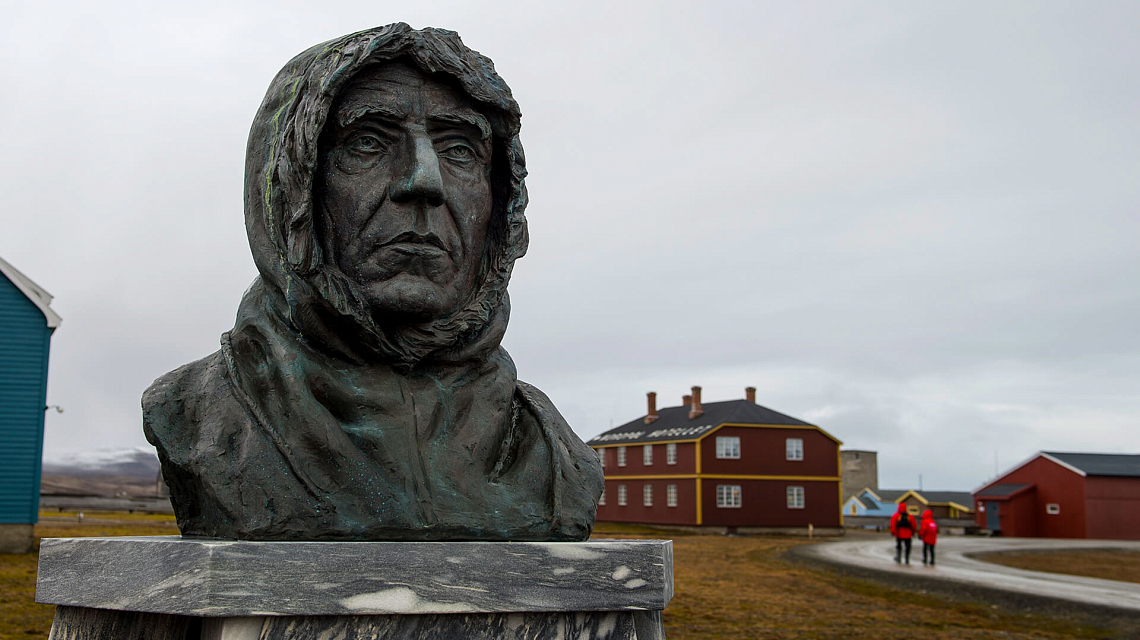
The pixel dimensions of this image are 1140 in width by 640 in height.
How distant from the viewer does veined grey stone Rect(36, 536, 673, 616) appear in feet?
8.14

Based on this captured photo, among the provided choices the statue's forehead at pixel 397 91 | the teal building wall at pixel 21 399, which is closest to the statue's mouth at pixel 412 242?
the statue's forehead at pixel 397 91

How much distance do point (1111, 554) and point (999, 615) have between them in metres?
15.0

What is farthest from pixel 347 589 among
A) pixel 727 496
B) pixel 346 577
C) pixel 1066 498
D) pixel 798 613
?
pixel 1066 498

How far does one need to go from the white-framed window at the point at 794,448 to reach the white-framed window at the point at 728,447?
204 centimetres

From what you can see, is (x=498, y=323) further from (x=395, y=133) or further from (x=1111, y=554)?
(x=1111, y=554)

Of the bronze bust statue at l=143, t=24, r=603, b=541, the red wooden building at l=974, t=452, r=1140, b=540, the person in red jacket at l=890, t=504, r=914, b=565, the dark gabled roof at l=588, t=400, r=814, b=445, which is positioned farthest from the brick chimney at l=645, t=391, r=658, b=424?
the bronze bust statue at l=143, t=24, r=603, b=541

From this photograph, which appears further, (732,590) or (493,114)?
(732,590)

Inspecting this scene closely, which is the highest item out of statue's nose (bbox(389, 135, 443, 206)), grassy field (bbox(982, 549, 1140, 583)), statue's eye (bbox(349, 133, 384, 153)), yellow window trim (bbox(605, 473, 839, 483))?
statue's eye (bbox(349, 133, 384, 153))

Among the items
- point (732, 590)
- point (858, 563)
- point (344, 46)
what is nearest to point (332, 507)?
point (344, 46)

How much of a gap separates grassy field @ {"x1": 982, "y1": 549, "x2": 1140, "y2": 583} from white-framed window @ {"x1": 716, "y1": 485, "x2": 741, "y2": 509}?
1322 cm

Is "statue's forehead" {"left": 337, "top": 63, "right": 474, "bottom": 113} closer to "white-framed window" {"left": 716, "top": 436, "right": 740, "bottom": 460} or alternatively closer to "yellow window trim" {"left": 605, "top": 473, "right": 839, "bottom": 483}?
"yellow window trim" {"left": 605, "top": 473, "right": 839, "bottom": 483}

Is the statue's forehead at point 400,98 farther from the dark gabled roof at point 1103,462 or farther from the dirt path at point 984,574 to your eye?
the dark gabled roof at point 1103,462

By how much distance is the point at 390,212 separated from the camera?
10.00 feet

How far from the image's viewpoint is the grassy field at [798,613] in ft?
32.3
